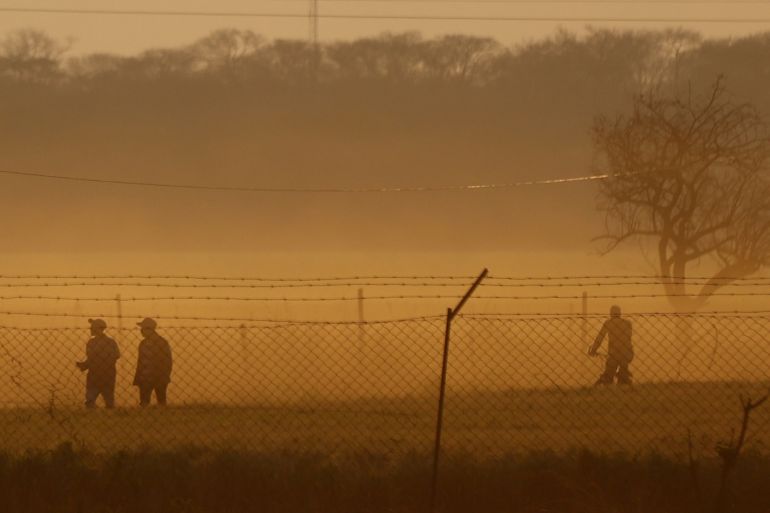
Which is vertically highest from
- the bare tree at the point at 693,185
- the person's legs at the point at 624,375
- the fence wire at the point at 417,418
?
the bare tree at the point at 693,185

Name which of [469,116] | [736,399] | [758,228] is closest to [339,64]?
[469,116]

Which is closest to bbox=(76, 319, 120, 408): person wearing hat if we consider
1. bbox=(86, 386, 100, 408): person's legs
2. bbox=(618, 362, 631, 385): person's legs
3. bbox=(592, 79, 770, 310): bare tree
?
bbox=(86, 386, 100, 408): person's legs

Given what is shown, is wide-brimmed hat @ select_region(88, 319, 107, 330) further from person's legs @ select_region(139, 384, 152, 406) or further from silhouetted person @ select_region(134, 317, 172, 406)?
person's legs @ select_region(139, 384, 152, 406)

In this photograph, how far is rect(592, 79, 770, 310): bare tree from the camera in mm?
30594

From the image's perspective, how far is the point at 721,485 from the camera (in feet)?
27.8

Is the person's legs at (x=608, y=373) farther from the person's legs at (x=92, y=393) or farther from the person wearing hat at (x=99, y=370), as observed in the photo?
the person's legs at (x=92, y=393)

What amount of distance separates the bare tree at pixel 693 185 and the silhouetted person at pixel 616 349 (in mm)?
12709

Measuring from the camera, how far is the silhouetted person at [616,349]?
16.2m

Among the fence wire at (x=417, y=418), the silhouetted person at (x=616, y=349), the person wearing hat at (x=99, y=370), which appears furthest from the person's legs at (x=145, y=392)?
the silhouetted person at (x=616, y=349)

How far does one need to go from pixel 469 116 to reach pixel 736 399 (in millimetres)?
76216

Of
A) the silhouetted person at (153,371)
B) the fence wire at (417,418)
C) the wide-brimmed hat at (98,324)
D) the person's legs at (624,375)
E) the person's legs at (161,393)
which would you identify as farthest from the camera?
the silhouetted person at (153,371)

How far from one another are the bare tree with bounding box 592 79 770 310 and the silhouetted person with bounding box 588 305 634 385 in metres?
12.7

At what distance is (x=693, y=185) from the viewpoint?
98.7 ft

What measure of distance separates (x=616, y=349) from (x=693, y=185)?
43.7ft
